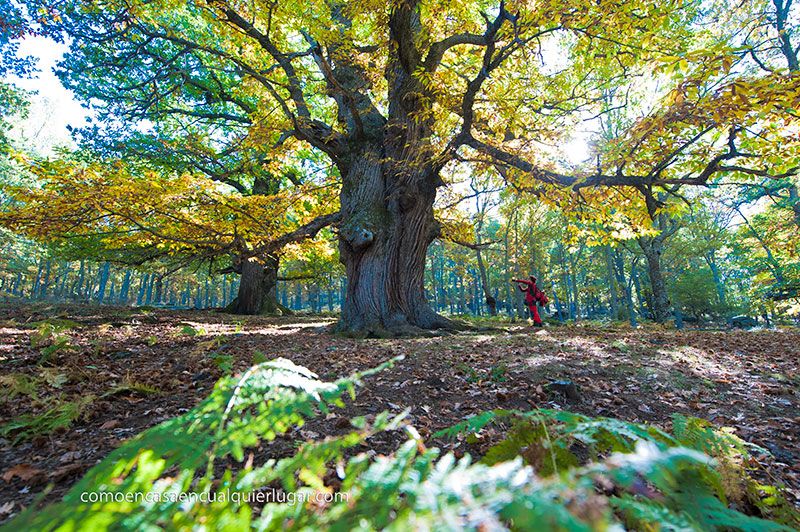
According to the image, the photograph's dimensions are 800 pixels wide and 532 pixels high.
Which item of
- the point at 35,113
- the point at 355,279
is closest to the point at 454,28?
the point at 355,279

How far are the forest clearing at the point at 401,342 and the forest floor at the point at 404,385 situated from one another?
0.10ft

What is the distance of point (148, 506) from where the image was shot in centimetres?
72

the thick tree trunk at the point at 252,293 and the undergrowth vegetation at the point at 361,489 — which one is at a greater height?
the thick tree trunk at the point at 252,293

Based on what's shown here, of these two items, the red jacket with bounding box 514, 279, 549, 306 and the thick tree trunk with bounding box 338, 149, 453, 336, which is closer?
the thick tree trunk with bounding box 338, 149, 453, 336

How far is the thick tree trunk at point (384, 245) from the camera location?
742 cm


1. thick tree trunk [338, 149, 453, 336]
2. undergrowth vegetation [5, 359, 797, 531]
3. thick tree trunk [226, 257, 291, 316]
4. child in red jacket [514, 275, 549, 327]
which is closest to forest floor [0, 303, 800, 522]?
undergrowth vegetation [5, 359, 797, 531]

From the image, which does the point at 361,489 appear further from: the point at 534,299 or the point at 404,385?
the point at 534,299

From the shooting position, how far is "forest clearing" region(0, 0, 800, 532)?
0.75 meters

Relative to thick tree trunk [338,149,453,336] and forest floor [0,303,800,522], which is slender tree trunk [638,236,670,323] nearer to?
forest floor [0,303,800,522]

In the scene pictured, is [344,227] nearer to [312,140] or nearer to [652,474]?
[312,140]

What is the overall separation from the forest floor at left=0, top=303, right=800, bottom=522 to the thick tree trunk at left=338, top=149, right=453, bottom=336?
71.3 inches

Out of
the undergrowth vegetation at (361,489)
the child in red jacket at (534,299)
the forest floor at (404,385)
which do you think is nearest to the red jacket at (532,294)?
the child in red jacket at (534,299)

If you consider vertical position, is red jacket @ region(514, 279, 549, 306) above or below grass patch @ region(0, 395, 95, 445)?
above

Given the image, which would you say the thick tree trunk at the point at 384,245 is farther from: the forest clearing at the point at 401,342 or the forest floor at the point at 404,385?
the forest floor at the point at 404,385
